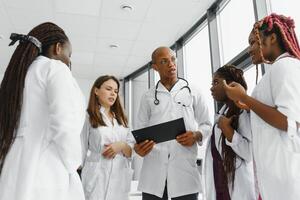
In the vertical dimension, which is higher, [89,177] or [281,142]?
[281,142]

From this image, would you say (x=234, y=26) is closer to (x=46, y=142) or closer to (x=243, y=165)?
(x=243, y=165)

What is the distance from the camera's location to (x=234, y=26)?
3.22 metres

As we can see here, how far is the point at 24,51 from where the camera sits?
52.5 inches

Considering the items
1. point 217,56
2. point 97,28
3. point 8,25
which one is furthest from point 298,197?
point 8,25

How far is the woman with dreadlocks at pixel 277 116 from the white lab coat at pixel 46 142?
0.70 m

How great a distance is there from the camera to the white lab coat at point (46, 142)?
3.72 ft

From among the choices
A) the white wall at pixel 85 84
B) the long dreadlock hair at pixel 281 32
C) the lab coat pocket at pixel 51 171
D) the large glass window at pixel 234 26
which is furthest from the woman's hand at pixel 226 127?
the white wall at pixel 85 84

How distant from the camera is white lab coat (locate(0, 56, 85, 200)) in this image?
3.72 feet

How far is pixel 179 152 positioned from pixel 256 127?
24.9 inches

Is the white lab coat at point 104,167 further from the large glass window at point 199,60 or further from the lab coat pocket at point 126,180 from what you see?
the large glass window at point 199,60

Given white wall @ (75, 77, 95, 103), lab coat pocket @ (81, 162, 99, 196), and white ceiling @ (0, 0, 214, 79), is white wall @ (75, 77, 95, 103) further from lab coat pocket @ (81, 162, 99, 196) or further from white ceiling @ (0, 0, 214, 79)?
lab coat pocket @ (81, 162, 99, 196)

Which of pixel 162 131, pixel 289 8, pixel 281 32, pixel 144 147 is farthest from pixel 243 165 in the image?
pixel 289 8

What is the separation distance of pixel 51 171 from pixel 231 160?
2.94ft

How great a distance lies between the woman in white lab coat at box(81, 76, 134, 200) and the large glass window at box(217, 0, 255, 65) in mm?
1472
